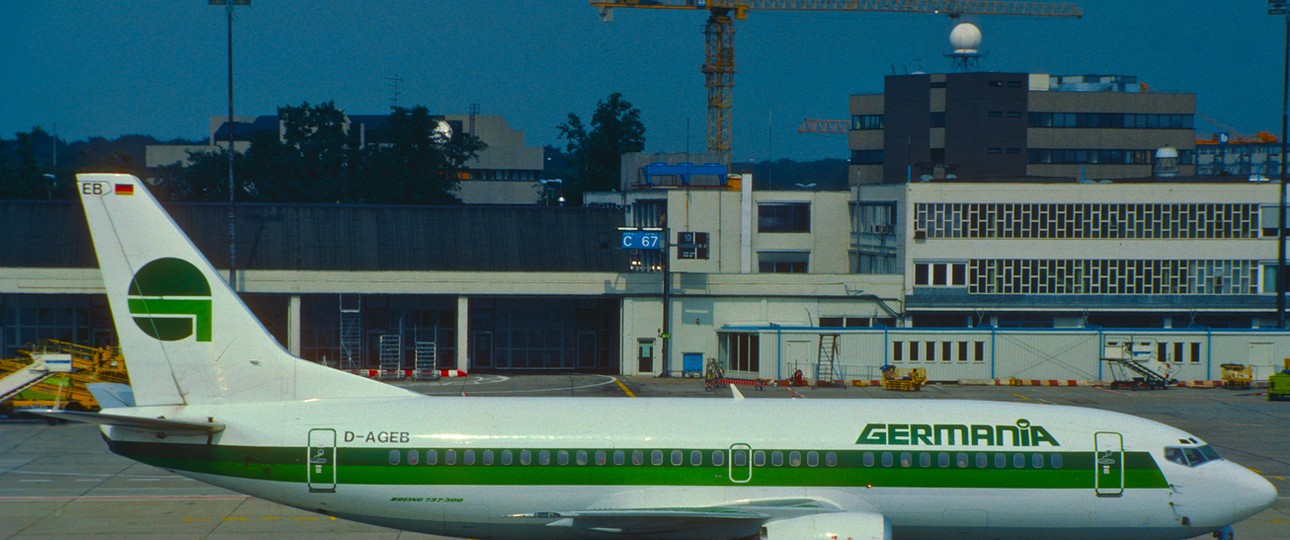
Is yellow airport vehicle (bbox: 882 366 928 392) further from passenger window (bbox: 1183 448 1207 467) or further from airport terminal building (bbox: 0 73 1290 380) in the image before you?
passenger window (bbox: 1183 448 1207 467)

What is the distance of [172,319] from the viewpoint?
25.3 metres

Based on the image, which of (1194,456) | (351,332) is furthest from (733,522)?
(351,332)

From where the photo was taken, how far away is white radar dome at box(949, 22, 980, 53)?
542ft

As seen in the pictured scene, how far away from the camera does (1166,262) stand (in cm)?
7450

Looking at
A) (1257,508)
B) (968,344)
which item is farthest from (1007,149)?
(1257,508)

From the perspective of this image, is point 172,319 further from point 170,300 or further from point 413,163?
point 413,163

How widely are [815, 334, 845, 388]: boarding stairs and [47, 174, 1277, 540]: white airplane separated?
40.3 m

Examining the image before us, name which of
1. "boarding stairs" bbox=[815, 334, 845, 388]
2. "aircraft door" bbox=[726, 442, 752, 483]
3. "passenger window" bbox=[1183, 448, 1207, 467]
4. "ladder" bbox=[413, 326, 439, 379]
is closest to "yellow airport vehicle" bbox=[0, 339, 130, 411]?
"ladder" bbox=[413, 326, 439, 379]

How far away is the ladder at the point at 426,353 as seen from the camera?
2670 inches

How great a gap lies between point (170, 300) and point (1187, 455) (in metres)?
20.6

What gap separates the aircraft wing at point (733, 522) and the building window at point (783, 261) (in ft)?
182

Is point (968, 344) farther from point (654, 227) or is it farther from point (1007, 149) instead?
point (1007, 149)

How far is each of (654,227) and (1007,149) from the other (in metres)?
78.4

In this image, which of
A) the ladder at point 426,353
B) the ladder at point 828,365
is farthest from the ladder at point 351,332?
the ladder at point 828,365
